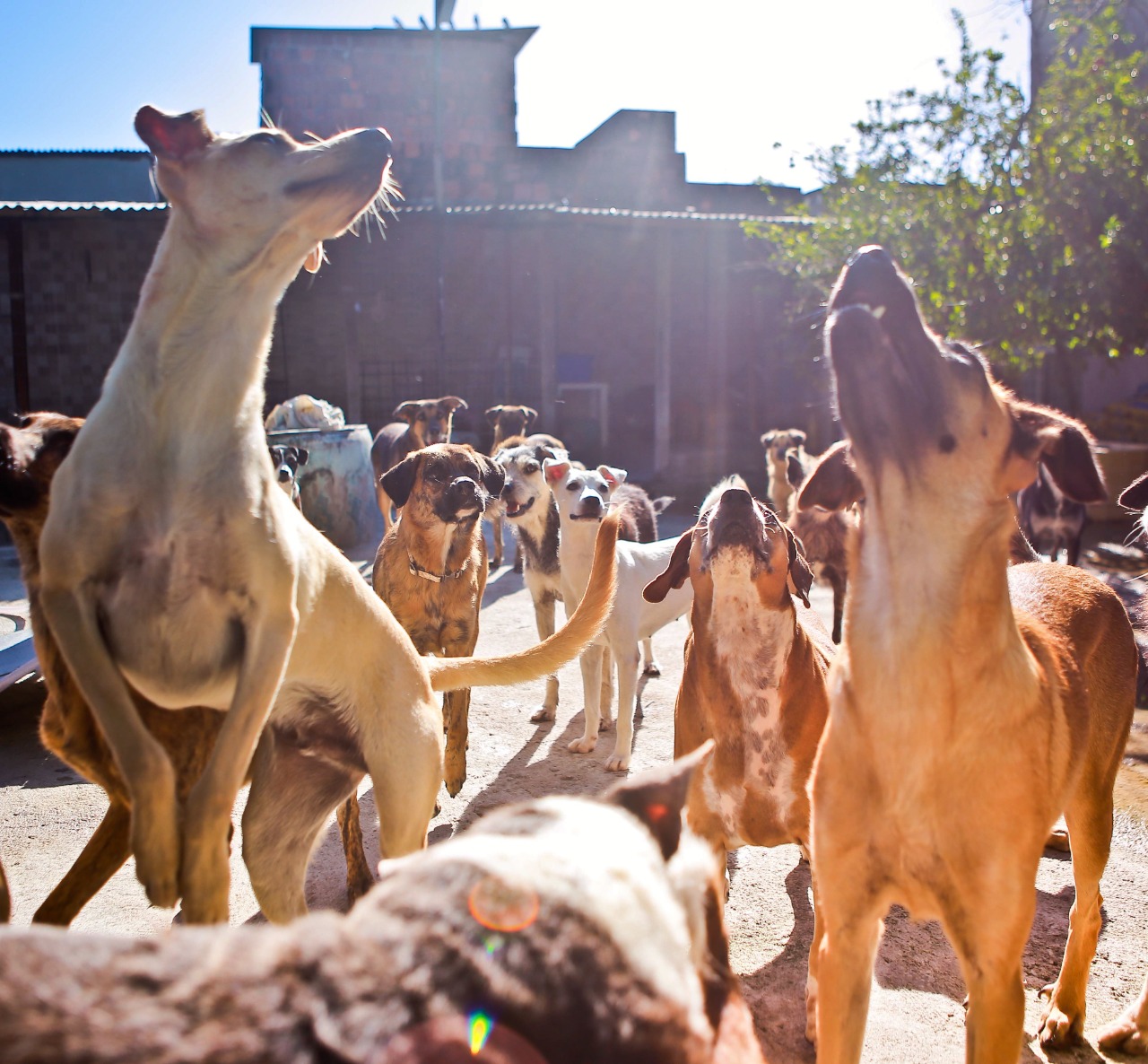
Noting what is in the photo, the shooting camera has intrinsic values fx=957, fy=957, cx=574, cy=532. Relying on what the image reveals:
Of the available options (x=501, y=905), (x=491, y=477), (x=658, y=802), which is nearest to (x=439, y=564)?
(x=491, y=477)

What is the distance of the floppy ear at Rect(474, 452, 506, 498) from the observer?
17.8ft

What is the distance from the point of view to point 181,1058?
60cm

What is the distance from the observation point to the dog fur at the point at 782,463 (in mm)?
10234

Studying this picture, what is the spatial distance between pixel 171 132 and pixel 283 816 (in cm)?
167

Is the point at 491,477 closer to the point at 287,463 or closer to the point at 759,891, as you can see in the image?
the point at 759,891

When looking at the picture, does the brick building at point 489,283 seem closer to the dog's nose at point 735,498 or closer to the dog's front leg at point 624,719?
the dog's front leg at point 624,719

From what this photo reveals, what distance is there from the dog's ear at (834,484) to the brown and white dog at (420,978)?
6.25 feet

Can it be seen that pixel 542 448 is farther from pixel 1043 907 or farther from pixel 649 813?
pixel 649 813

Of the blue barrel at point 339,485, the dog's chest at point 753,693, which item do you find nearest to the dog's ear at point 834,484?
the dog's chest at point 753,693

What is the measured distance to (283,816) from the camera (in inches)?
98.2

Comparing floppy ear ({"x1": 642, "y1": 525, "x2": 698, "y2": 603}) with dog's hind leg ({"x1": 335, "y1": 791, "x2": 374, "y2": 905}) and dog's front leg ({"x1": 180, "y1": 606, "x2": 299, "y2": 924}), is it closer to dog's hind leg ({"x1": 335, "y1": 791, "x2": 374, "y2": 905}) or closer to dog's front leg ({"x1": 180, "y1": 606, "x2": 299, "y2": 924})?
dog's hind leg ({"x1": 335, "y1": 791, "x2": 374, "y2": 905})

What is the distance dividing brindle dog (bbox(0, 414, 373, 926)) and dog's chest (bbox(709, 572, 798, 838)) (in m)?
1.62

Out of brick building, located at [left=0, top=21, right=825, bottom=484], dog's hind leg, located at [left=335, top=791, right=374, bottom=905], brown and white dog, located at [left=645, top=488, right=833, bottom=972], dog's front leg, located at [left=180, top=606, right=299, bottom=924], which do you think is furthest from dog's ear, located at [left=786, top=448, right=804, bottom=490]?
dog's front leg, located at [left=180, top=606, right=299, bottom=924]

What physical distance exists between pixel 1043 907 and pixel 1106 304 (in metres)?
9.41
